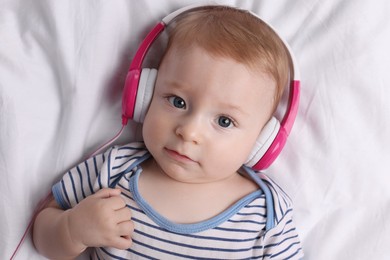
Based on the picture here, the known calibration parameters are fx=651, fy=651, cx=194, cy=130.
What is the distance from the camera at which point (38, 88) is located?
145 centimetres

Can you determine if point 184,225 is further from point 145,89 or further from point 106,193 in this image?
point 145,89

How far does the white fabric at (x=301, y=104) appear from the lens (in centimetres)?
144

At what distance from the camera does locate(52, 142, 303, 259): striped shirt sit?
1354mm

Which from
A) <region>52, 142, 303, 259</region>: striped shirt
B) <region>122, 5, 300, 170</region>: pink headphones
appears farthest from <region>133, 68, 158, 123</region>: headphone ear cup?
<region>52, 142, 303, 259</region>: striped shirt

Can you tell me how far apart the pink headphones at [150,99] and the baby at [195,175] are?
0.06ft

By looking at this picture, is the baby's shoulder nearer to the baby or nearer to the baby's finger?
the baby

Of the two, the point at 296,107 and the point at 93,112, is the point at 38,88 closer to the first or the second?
the point at 93,112

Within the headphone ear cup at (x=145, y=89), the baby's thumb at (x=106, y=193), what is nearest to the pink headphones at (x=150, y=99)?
the headphone ear cup at (x=145, y=89)

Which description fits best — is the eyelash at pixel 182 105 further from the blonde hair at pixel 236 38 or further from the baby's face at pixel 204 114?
the blonde hair at pixel 236 38

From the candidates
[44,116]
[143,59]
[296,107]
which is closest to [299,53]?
[296,107]

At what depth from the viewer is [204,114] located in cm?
132

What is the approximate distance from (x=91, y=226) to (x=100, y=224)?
2 centimetres

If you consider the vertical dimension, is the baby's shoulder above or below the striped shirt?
above

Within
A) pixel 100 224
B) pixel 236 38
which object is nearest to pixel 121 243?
pixel 100 224
